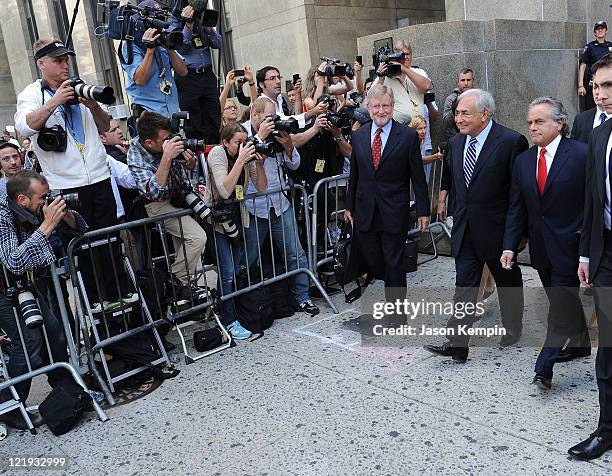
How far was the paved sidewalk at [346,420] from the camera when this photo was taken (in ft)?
10.8

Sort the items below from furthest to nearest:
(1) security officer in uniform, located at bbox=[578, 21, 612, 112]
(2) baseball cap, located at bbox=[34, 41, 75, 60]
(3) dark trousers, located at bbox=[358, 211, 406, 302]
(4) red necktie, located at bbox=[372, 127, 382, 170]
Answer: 1. (1) security officer in uniform, located at bbox=[578, 21, 612, 112]
2. (3) dark trousers, located at bbox=[358, 211, 406, 302]
3. (4) red necktie, located at bbox=[372, 127, 382, 170]
4. (2) baseball cap, located at bbox=[34, 41, 75, 60]

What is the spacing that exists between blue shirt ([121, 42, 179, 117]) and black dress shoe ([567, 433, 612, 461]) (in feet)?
15.0

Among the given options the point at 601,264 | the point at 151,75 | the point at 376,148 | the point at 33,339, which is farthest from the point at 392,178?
the point at 33,339

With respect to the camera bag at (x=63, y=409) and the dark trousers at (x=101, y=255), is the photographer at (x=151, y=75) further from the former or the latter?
the camera bag at (x=63, y=409)

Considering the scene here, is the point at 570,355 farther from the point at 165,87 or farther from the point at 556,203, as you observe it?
the point at 165,87

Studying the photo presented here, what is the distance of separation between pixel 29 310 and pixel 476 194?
3346 mm

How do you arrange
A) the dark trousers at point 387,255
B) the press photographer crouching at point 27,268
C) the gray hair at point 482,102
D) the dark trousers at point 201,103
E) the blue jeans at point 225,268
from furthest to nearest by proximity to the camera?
the dark trousers at point 201,103 → the blue jeans at point 225,268 → the dark trousers at point 387,255 → the gray hair at point 482,102 → the press photographer crouching at point 27,268

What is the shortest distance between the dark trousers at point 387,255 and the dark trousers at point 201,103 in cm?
234

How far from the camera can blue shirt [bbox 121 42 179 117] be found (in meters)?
5.55

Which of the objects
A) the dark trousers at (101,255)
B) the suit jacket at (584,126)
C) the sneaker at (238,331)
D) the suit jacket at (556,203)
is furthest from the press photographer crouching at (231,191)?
the suit jacket at (584,126)

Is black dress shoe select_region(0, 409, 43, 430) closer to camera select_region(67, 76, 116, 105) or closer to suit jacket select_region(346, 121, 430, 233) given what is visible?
camera select_region(67, 76, 116, 105)

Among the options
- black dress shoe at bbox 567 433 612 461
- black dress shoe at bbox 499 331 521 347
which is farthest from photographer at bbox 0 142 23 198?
black dress shoe at bbox 567 433 612 461

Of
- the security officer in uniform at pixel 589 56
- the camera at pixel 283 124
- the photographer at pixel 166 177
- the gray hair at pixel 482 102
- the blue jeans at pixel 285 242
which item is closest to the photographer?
the gray hair at pixel 482 102

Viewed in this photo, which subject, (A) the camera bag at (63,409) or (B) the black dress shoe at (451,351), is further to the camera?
(B) the black dress shoe at (451,351)
